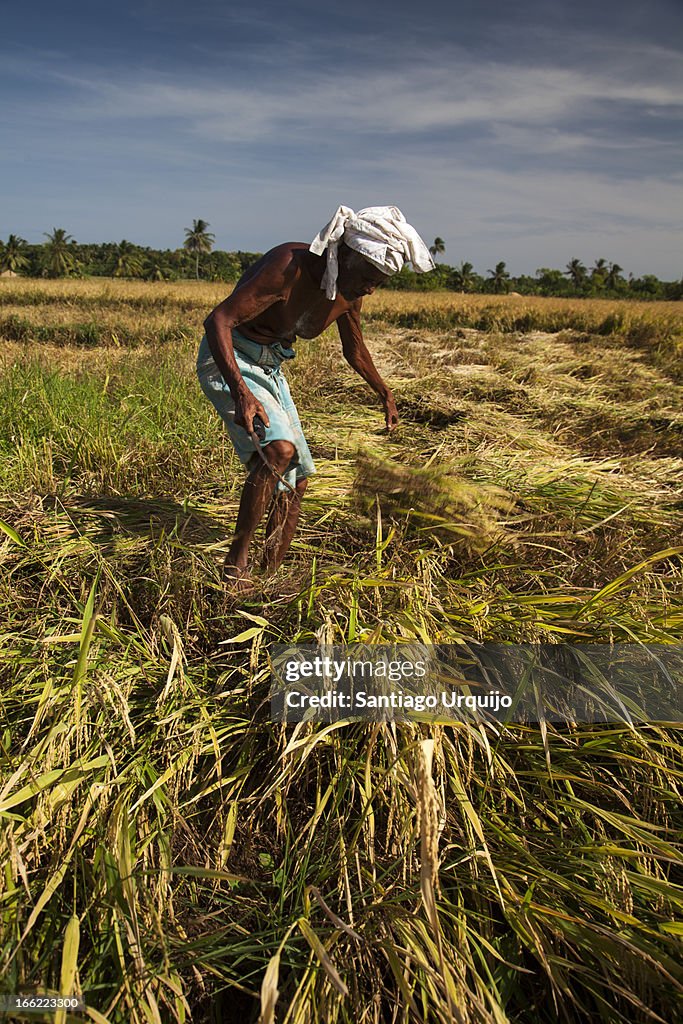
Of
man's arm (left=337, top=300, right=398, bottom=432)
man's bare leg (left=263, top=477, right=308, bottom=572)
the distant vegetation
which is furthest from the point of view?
the distant vegetation

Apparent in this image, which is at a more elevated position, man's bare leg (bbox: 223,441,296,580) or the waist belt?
the waist belt

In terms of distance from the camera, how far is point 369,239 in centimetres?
160

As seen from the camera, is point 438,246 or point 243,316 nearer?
point 243,316

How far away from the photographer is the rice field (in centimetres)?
104

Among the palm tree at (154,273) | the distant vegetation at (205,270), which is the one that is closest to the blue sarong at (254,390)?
the distant vegetation at (205,270)

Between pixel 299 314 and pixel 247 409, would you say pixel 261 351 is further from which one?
pixel 247 409

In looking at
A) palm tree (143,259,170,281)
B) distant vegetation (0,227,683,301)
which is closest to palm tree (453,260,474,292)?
distant vegetation (0,227,683,301)

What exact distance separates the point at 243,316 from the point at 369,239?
40 centimetres

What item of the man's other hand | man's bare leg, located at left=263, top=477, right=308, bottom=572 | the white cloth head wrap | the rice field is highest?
the white cloth head wrap

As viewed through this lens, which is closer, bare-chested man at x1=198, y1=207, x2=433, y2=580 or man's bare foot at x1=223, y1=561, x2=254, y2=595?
bare-chested man at x1=198, y1=207, x2=433, y2=580

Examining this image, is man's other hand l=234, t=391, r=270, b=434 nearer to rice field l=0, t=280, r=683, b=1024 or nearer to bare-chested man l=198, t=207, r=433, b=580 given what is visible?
bare-chested man l=198, t=207, r=433, b=580

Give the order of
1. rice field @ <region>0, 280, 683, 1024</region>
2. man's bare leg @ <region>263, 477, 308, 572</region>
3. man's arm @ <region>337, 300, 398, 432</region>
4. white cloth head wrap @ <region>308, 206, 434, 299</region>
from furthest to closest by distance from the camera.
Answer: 1. man's arm @ <region>337, 300, 398, 432</region>
2. man's bare leg @ <region>263, 477, 308, 572</region>
3. white cloth head wrap @ <region>308, 206, 434, 299</region>
4. rice field @ <region>0, 280, 683, 1024</region>

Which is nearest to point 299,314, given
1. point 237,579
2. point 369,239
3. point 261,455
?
point 369,239

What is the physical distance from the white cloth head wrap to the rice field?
0.72 meters
